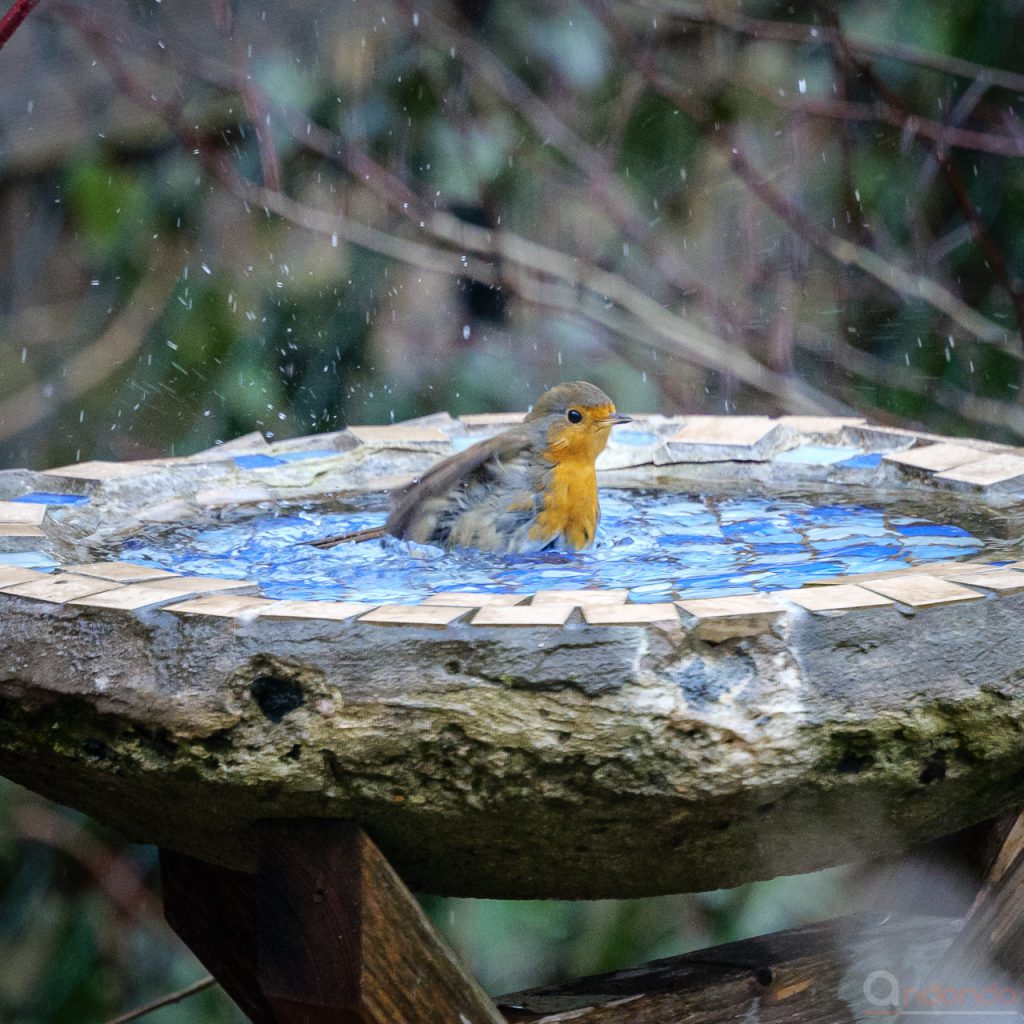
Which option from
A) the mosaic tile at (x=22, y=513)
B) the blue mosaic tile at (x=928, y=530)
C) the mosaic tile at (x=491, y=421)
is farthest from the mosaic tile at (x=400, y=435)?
the blue mosaic tile at (x=928, y=530)

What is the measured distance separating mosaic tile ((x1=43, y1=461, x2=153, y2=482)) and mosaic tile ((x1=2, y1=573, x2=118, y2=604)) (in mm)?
885

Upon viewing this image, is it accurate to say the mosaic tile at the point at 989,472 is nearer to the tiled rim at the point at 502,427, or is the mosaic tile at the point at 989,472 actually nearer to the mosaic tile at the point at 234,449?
the tiled rim at the point at 502,427

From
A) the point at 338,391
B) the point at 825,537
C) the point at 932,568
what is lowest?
the point at 932,568

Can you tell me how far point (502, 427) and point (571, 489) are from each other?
2.67 feet

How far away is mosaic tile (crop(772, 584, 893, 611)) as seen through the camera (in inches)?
53.4

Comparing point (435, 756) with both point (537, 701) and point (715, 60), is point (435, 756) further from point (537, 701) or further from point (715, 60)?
point (715, 60)

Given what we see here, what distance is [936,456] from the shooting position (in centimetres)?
256

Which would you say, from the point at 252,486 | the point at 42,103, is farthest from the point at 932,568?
the point at 42,103

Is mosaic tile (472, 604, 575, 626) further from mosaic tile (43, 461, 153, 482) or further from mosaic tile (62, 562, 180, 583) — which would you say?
mosaic tile (43, 461, 153, 482)

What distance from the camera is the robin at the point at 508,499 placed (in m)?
2.19

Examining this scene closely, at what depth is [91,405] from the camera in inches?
173

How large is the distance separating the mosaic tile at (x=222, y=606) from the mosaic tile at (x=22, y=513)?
2.26 ft

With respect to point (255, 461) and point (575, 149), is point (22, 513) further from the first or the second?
point (575, 149)

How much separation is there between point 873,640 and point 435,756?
43cm
